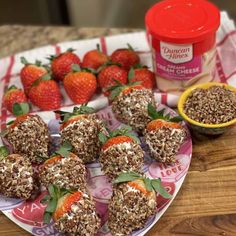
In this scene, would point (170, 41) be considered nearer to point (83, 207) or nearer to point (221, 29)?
point (221, 29)

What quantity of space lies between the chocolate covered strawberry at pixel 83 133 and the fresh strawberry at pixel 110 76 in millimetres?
163

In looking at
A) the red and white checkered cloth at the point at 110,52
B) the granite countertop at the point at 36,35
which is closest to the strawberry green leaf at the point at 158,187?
the red and white checkered cloth at the point at 110,52

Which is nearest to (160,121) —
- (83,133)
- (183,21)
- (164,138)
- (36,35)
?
(164,138)

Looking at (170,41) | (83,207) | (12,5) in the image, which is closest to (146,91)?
(170,41)

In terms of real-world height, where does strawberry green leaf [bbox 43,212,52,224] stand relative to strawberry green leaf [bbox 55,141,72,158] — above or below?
below

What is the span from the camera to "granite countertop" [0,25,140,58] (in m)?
1.58

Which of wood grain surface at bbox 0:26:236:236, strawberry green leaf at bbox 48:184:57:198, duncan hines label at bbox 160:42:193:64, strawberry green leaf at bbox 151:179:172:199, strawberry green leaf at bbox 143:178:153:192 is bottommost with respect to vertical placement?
wood grain surface at bbox 0:26:236:236

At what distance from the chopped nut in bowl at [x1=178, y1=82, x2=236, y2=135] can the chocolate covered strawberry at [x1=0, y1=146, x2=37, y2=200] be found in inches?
14.4

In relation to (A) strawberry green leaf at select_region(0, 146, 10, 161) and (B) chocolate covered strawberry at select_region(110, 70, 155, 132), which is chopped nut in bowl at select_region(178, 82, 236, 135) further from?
(A) strawberry green leaf at select_region(0, 146, 10, 161)

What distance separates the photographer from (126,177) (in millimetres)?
954

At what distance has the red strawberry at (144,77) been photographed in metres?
1.27

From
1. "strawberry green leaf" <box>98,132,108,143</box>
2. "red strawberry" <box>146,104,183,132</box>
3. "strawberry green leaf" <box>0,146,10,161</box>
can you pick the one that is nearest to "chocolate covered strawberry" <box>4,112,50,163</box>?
"strawberry green leaf" <box>0,146,10,161</box>

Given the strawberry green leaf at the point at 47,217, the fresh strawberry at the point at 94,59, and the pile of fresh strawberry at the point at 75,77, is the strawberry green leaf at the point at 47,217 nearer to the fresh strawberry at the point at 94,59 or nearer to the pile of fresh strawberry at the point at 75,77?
the pile of fresh strawberry at the point at 75,77

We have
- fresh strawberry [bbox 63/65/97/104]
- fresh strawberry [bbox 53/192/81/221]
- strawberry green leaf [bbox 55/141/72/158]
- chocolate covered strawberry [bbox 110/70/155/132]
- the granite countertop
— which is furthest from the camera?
the granite countertop
